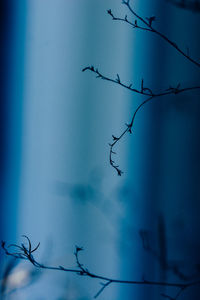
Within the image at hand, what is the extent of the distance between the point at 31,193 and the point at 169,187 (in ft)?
1.38

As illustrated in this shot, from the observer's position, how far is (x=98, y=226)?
92cm

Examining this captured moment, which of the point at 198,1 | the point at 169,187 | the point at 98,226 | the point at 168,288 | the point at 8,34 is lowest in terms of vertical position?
the point at 168,288

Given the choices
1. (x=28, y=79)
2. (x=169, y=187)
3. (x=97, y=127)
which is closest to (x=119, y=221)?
(x=169, y=187)

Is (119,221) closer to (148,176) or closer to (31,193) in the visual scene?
(148,176)

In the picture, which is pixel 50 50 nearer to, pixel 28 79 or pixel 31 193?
pixel 28 79

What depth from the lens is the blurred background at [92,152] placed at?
35.5 inches

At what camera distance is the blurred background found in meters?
0.90

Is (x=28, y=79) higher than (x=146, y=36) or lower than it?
lower

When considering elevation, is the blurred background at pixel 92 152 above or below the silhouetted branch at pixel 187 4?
below

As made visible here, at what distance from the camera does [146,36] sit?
0.90 meters

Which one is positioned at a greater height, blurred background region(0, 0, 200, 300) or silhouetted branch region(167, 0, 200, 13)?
silhouetted branch region(167, 0, 200, 13)

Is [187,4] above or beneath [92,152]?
above

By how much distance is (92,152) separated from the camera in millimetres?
924

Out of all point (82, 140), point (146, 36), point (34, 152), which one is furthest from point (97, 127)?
point (146, 36)
